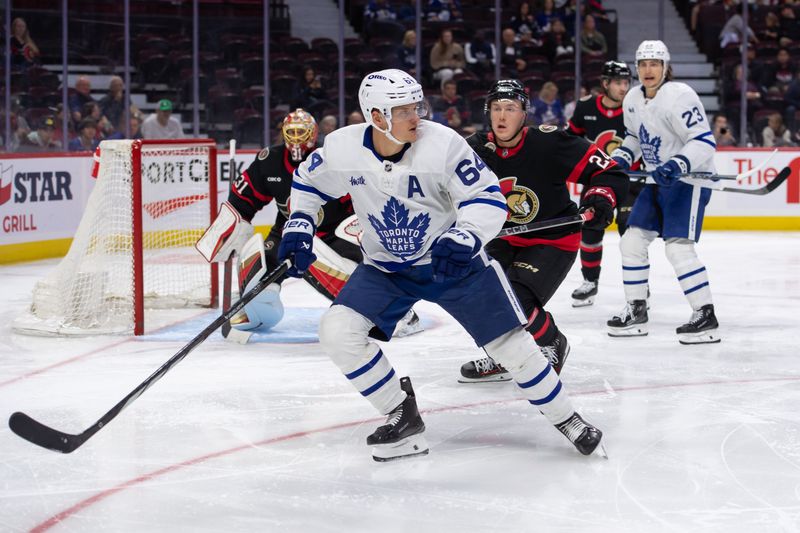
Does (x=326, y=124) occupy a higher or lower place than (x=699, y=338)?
higher

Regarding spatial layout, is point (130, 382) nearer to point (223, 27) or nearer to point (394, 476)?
point (394, 476)

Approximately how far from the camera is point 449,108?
360 inches

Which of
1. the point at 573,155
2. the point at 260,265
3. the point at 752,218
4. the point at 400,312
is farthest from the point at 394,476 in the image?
the point at 752,218

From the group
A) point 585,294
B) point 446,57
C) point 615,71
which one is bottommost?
point 585,294

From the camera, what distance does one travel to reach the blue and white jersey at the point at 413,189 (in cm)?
273

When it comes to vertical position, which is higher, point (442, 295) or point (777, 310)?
point (442, 295)

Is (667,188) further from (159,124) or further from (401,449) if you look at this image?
(159,124)

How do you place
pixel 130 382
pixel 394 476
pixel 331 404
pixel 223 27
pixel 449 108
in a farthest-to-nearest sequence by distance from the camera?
pixel 449 108 < pixel 223 27 < pixel 130 382 < pixel 331 404 < pixel 394 476

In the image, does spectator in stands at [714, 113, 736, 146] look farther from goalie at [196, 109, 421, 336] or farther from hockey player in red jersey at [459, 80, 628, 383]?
hockey player in red jersey at [459, 80, 628, 383]

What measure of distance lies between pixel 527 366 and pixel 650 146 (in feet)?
6.64

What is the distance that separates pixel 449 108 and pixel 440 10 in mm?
1057

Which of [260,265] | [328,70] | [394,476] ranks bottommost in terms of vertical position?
[394,476]

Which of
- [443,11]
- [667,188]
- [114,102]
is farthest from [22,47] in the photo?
[667,188]

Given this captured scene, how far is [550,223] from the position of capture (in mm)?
3432
